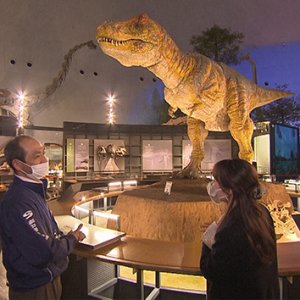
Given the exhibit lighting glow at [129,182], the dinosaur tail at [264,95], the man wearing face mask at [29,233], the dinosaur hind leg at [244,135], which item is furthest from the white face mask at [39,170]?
the exhibit lighting glow at [129,182]

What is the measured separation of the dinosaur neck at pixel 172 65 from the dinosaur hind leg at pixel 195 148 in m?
1.29

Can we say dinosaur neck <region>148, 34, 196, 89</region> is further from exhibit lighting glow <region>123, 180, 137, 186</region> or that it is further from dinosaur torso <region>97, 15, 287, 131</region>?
exhibit lighting glow <region>123, 180, 137, 186</region>

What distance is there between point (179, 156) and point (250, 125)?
610cm

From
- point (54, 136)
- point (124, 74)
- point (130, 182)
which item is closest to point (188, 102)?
point (130, 182)

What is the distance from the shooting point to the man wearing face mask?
4.49 ft

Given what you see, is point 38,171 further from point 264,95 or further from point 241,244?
point 264,95

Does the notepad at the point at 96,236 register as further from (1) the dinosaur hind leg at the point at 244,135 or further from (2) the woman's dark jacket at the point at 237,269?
(1) the dinosaur hind leg at the point at 244,135

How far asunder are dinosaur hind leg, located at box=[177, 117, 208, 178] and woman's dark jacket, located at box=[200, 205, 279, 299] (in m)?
3.24

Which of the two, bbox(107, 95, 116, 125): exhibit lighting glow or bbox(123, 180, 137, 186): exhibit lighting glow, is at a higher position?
bbox(107, 95, 116, 125): exhibit lighting glow

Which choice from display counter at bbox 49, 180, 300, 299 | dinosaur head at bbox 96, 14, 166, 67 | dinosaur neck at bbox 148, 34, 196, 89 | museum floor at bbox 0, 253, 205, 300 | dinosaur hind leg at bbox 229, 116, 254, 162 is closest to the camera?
display counter at bbox 49, 180, 300, 299

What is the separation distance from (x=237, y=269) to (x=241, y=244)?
12 centimetres

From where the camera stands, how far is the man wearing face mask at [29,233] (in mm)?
1369

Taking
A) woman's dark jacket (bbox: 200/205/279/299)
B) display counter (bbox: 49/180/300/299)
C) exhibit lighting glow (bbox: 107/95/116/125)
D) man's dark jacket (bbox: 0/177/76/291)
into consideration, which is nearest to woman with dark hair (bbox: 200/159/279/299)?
woman's dark jacket (bbox: 200/205/279/299)

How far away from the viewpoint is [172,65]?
131 inches
